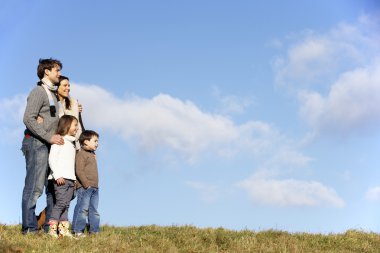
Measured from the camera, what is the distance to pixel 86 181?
35.7ft

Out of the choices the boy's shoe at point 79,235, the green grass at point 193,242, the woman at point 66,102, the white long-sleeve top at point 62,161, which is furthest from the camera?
the woman at point 66,102

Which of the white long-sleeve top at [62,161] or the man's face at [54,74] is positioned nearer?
the white long-sleeve top at [62,161]

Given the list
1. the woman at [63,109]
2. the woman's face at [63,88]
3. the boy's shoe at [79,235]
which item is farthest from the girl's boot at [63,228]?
the woman's face at [63,88]

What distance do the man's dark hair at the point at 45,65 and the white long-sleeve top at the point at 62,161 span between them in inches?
56.1

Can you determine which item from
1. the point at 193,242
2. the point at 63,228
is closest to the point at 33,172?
the point at 63,228

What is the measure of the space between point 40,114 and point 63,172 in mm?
1267

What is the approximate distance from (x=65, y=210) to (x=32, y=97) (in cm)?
232

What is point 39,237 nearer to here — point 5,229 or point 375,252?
point 5,229

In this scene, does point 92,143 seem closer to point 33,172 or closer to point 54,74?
point 33,172

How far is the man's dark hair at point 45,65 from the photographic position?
34.8 ft

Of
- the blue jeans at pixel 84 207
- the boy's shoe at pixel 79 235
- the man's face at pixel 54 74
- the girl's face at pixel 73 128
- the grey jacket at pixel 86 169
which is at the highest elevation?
the man's face at pixel 54 74

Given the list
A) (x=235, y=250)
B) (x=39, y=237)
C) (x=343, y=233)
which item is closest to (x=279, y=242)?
(x=235, y=250)

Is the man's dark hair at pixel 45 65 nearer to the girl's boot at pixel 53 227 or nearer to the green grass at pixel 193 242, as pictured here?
the girl's boot at pixel 53 227

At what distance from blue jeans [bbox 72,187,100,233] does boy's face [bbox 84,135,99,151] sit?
2.74 feet
